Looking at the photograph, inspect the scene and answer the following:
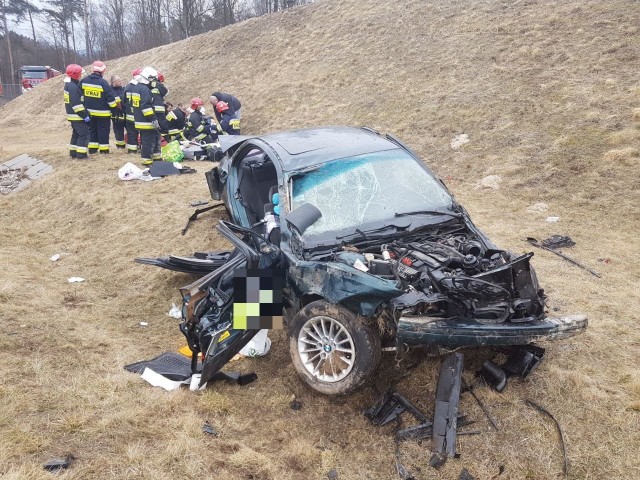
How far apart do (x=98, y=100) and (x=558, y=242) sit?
897 cm

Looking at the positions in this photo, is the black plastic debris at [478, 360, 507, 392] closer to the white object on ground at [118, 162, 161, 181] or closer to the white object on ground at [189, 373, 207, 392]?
the white object on ground at [189, 373, 207, 392]

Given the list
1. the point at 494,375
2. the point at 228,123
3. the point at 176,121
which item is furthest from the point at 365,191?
the point at 176,121

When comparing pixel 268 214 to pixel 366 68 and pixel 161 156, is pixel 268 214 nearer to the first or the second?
pixel 161 156

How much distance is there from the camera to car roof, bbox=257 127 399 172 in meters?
4.53

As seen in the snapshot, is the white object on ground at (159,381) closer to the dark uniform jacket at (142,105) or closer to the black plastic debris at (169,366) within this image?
the black plastic debris at (169,366)

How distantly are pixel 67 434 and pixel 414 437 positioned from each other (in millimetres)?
2233

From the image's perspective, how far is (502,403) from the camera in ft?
11.5

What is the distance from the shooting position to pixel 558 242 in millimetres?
6754

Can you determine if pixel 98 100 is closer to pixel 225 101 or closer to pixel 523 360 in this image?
pixel 225 101

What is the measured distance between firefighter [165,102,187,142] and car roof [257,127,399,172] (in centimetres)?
709

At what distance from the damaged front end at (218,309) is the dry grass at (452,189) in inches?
13.3

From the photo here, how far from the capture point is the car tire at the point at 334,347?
3.40m

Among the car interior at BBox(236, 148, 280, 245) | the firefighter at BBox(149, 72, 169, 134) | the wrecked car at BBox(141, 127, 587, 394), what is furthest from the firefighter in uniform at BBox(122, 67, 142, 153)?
the wrecked car at BBox(141, 127, 587, 394)

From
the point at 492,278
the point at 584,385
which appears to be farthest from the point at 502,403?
the point at 492,278
